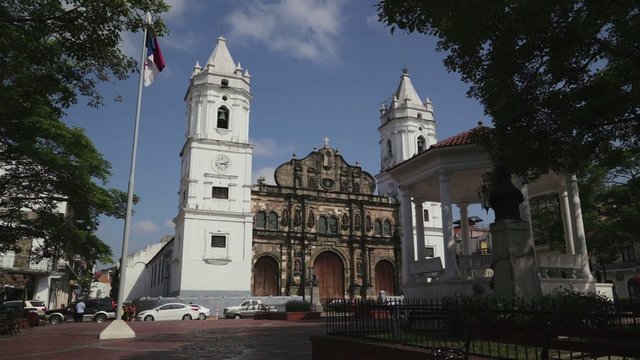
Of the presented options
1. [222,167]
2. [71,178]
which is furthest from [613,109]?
[222,167]

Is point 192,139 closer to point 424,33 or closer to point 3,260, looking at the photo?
point 3,260

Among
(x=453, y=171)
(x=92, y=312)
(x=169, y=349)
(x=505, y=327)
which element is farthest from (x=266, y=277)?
(x=505, y=327)

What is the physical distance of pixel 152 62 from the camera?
1812cm

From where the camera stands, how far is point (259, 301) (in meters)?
34.4

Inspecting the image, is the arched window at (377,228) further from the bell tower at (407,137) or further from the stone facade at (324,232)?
the bell tower at (407,137)

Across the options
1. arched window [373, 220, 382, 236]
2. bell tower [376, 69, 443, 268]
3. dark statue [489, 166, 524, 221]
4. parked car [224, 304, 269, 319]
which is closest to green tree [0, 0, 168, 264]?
dark statue [489, 166, 524, 221]

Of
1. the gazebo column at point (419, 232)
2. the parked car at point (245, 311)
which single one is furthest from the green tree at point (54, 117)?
the gazebo column at point (419, 232)

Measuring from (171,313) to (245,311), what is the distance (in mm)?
4707

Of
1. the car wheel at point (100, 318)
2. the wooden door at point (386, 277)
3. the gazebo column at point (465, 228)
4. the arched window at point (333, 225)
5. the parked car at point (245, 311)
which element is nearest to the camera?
the gazebo column at point (465, 228)

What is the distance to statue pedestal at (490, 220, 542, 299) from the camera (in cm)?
1019

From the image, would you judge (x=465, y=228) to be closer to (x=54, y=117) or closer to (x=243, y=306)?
(x=243, y=306)

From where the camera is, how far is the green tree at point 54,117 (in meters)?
8.20

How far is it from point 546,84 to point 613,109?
1.37 meters

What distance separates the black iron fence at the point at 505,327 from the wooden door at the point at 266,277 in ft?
101
